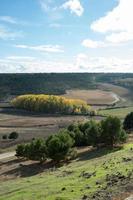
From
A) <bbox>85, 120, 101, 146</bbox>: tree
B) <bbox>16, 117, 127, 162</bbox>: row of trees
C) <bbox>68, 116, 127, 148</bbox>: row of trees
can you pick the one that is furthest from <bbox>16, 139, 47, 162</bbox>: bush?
<bbox>68, 116, 127, 148</bbox>: row of trees

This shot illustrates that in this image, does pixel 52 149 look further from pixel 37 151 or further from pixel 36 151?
pixel 36 151

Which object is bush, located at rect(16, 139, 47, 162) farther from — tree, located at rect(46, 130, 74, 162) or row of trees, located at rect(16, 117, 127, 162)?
tree, located at rect(46, 130, 74, 162)

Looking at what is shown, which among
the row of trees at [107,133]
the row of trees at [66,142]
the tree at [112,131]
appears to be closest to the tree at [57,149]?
the row of trees at [66,142]

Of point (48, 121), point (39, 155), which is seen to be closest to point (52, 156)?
point (39, 155)

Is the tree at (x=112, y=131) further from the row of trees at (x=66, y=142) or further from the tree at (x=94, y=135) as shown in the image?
the tree at (x=94, y=135)

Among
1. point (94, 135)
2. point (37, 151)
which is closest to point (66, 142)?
point (37, 151)

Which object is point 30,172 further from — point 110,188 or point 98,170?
point 110,188

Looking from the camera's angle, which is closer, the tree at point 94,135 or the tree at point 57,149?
the tree at point 57,149

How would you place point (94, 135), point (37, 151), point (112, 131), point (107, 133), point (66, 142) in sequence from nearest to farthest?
point (66, 142) → point (37, 151) → point (112, 131) → point (107, 133) → point (94, 135)
